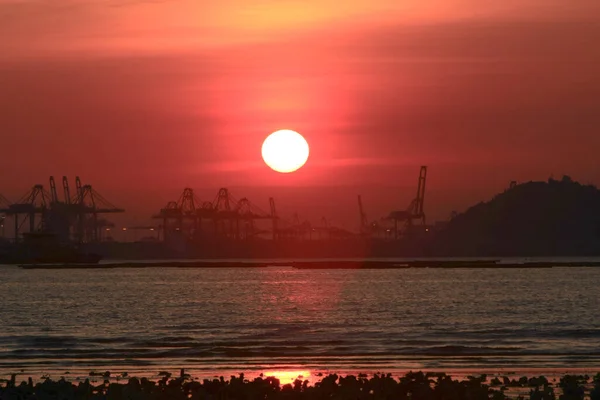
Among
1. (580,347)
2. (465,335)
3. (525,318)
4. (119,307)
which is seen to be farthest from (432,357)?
(119,307)

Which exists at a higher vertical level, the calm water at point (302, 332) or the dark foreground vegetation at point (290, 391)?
the dark foreground vegetation at point (290, 391)

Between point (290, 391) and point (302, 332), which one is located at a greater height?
point (290, 391)

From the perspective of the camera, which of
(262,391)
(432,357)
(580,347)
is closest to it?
(262,391)

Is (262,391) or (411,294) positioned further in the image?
(411,294)

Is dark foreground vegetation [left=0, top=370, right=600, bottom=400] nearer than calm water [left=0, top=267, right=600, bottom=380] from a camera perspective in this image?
Yes

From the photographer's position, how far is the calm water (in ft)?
110

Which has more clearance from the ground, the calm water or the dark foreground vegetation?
the dark foreground vegetation

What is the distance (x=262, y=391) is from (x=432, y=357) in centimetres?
1414

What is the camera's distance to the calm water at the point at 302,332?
3366 cm

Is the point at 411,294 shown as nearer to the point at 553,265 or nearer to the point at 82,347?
the point at 82,347

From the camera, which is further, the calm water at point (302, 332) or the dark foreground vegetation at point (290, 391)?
the calm water at point (302, 332)

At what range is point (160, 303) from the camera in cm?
7719

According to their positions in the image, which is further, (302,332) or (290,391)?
(302,332)

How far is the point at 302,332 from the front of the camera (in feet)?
158
